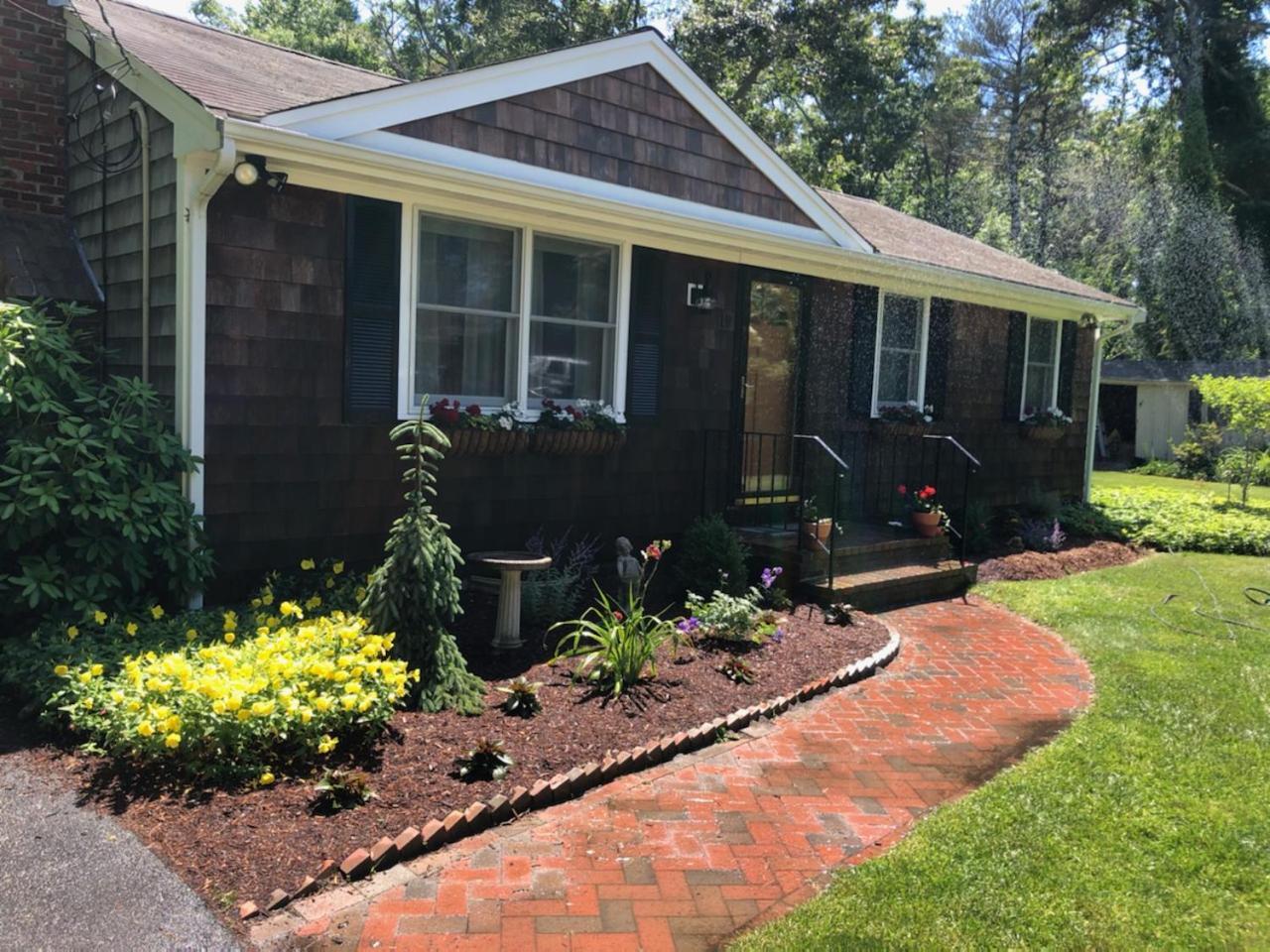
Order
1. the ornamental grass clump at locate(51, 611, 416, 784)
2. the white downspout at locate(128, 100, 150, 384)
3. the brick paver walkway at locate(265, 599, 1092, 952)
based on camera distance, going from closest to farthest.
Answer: the brick paver walkway at locate(265, 599, 1092, 952) < the ornamental grass clump at locate(51, 611, 416, 784) < the white downspout at locate(128, 100, 150, 384)

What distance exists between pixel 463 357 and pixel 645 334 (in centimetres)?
157

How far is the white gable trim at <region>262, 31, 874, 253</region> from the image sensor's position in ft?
18.3

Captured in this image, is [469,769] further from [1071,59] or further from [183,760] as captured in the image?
[1071,59]

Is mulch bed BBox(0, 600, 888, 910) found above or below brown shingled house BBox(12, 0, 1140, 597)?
below

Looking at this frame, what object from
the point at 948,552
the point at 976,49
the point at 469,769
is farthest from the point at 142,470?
the point at 976,49

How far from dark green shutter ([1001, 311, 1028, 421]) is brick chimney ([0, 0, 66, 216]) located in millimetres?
9591

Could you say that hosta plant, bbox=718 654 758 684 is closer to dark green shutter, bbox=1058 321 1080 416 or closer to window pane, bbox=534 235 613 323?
window pane, bbox=534 235 613 323

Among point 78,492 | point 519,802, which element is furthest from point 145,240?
point 519,802

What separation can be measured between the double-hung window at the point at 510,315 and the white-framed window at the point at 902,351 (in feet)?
12.1

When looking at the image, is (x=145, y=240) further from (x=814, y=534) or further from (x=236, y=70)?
(x=814, y=534)

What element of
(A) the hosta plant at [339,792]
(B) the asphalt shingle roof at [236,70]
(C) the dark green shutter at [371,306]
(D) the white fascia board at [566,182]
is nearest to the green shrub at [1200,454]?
(B) the asphalt shingle roof at [236,70]

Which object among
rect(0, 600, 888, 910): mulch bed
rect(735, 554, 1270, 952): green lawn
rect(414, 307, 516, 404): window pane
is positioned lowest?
rect(735, 554, 1270, 952): green lawn

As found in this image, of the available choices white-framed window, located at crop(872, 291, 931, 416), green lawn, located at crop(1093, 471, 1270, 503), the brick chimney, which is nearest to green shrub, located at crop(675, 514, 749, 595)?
white-framed window, located at crop(872, 291, 931, 416)

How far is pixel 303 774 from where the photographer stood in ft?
12.0
